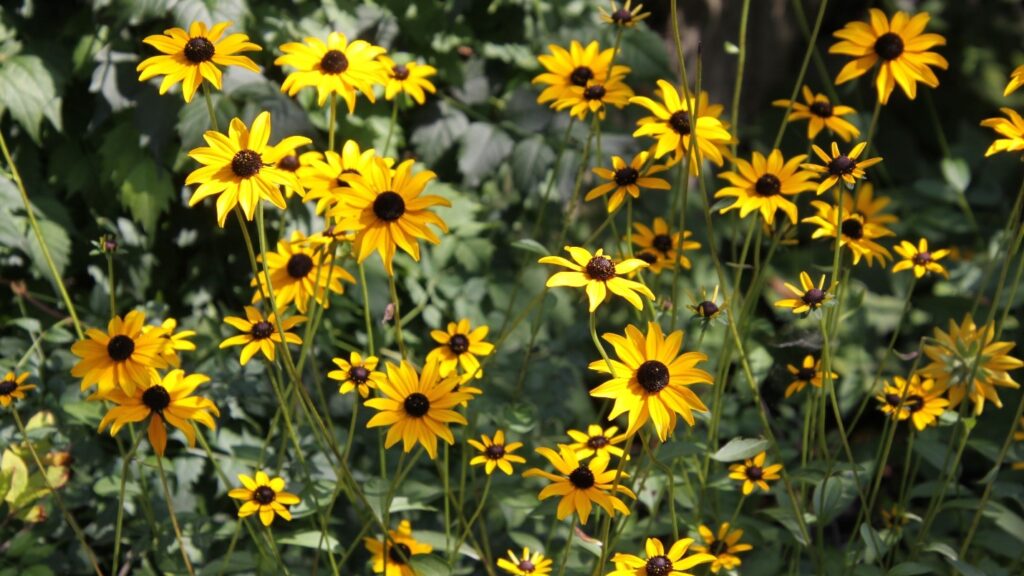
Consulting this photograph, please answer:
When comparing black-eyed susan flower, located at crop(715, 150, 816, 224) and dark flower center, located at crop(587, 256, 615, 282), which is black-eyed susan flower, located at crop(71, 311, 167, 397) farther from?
black-eyed susan flower, located at crop(715, 150, 816, 224)

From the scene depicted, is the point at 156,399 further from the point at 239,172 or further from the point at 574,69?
the point at 574,69

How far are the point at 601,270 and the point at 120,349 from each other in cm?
67

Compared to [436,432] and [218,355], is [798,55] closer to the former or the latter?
[218,355]

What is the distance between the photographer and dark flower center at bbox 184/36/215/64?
1.37m

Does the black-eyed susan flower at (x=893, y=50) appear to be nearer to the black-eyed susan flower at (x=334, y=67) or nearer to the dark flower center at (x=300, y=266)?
the black-eyed susan flower at (x=334, y=67)

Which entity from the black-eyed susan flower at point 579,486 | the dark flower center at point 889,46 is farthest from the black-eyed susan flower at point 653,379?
the dark flower center at point 889,46

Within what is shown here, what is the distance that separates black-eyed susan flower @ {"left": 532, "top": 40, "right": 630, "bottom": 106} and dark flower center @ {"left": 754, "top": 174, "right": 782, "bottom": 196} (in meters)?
0.33

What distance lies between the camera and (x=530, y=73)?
2.68 m

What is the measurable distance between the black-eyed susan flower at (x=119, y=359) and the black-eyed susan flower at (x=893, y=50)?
112 centimetres

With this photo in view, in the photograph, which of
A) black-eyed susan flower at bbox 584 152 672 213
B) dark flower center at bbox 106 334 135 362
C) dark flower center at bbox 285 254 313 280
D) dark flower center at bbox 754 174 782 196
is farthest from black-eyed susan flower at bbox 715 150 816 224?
dark flower center at bbox 106 334 135 362

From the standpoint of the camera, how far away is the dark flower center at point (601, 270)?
129cm

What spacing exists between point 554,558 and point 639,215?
112cm

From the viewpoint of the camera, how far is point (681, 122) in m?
1.59

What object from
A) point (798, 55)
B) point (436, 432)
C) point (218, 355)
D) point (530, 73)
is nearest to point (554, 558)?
point (436, 432)
